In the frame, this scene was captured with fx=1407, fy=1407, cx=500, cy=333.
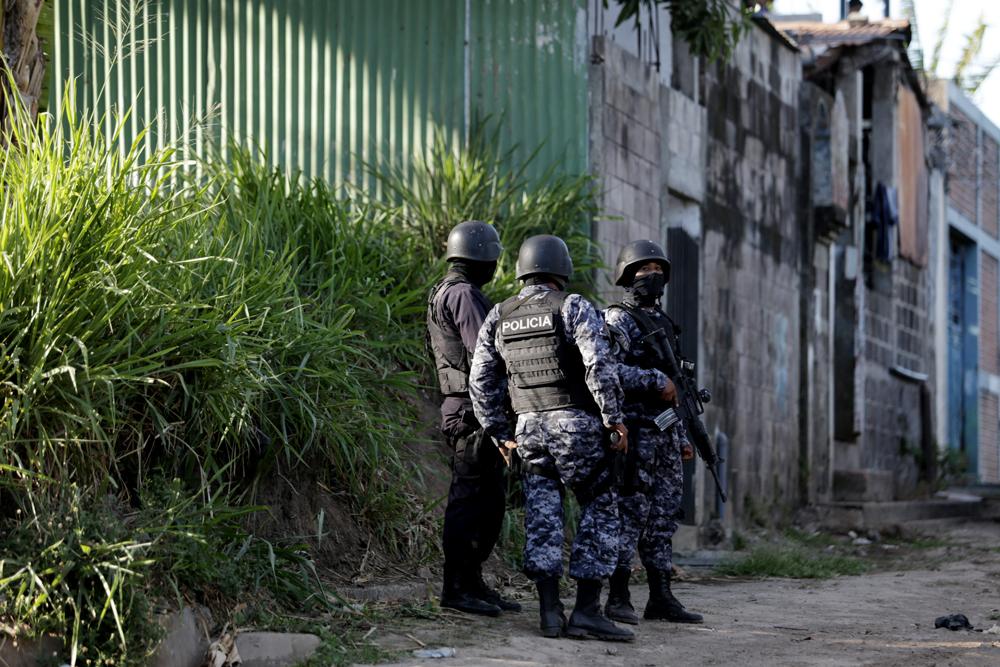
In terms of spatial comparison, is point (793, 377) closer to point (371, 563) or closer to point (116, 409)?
point (371, 563)

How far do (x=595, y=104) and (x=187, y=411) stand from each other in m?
5.05

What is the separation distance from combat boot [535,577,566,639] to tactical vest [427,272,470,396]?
98 cm

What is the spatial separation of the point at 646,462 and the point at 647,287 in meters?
0.88

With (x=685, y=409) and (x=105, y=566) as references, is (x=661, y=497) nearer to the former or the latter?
(x=685, y=409)

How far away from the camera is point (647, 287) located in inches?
266

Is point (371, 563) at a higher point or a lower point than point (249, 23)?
lower

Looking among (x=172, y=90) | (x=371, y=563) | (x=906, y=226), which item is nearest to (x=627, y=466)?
(x=371, y=563)

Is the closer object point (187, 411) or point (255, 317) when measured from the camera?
point (187, 411)

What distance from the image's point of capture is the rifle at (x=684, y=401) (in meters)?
6.52

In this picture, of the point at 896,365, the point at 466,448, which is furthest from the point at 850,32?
the point at 466,448

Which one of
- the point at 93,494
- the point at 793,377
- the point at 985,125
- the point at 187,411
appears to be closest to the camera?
the point at 93,494

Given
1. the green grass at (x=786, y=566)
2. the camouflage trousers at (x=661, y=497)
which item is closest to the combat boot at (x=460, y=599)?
the camouflage trousers at (x=661, y=497)

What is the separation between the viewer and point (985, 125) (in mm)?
24625

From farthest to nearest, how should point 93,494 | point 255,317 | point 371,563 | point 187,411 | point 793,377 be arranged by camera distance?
point 793,377 → point 371,563 → point 255,317 → point 187,411 → point 93,494
